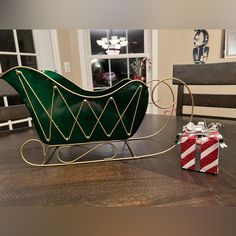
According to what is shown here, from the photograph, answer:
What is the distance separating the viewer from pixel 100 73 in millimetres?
2359

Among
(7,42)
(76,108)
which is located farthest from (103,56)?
(76,108)

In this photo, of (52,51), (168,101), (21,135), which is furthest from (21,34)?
(168,101)

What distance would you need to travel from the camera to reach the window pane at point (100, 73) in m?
2.34

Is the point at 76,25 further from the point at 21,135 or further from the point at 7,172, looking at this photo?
the point at 21,135

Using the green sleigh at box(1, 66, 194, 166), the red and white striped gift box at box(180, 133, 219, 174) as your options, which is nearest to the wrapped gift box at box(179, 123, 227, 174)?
the red and white striped gift box at box(180, 133, 219, 174)

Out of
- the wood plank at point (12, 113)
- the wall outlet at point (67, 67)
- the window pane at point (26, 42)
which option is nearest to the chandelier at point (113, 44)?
the wall outlet at point (67, 67)

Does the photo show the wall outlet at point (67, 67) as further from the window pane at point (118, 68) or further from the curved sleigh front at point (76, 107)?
the curved sleigh front at point (76, 107)

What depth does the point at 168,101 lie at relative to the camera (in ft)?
7.36

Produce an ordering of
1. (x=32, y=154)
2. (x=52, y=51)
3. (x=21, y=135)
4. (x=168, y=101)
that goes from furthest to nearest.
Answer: (x=168, y=101) → (x=52, y=51) → (x=21, y=135) → (x=32, y=154)

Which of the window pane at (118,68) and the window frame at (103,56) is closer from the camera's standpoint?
the window frame at (103,56)

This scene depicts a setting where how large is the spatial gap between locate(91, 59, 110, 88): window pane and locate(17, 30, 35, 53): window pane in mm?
677

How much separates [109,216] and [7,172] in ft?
1.06

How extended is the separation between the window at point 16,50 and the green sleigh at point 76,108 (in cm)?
149
